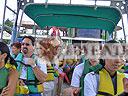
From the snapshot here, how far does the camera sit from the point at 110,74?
171 inches

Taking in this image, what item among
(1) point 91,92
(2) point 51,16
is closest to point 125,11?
(2) point 51,16

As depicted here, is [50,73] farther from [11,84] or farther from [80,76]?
[11,84]

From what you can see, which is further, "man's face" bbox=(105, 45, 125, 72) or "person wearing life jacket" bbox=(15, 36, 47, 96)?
"person wearing life jacket" bbox=(15, 36, 47, 96)

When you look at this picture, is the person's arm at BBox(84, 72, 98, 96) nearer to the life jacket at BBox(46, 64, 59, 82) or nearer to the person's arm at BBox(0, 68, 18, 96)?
the person's arm at BBox(0, 68, 18, 96)

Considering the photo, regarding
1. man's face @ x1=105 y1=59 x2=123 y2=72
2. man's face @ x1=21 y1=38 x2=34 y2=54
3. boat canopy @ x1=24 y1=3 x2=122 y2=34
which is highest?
boat canopy @ x1=24 y1=3 x2=122 y2=34

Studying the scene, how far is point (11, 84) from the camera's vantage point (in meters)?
4.35

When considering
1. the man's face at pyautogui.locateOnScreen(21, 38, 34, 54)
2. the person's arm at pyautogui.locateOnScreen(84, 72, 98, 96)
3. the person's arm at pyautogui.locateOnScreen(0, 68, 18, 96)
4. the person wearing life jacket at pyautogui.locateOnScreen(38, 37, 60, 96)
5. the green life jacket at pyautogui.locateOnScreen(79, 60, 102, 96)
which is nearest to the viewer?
the person's arm at pyautogui.locateOnScreen(84, 72, 98, 96)

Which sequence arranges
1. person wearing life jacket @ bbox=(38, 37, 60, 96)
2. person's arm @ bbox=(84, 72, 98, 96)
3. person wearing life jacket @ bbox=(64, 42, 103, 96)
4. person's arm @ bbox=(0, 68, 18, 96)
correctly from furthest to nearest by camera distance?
1. person wearing life jacket @ bbox=(38, 37, 60, 96)
2. person wearing life jacket @ bbox=(64, 42, 103, 96)
3. person's arm @ bbox=(0, 68, 18, 96)
4. person's arm @ bbox=(84, 72, 98, 96)

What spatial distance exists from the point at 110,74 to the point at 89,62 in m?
1.76

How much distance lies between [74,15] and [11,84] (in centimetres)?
182

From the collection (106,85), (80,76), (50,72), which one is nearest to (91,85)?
(106,85)

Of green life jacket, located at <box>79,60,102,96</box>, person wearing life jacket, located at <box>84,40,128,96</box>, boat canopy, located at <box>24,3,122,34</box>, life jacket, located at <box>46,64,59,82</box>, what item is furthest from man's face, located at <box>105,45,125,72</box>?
life jacket, located at <box>46,64,59,82</box>

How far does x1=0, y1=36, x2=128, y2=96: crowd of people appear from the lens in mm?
4246

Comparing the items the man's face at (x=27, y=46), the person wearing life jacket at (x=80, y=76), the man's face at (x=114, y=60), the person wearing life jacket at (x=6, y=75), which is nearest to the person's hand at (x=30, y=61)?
the man's face at (x=27, y=46)
